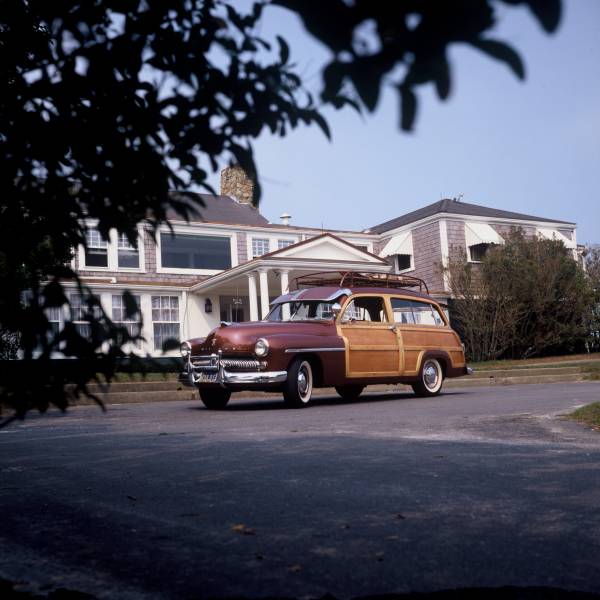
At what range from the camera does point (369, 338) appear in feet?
42.2

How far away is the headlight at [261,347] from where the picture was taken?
11141 millimetres

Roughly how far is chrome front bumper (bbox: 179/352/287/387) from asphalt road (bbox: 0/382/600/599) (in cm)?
330

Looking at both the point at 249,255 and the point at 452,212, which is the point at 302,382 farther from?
the point at 452,212

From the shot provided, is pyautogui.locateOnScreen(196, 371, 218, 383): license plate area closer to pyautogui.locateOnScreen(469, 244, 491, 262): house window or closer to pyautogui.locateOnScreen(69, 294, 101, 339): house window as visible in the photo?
pyautogui.locateOnScreen(69, 294, 101, 339): house window

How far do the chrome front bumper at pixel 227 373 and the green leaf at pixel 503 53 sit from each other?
9.53 meters

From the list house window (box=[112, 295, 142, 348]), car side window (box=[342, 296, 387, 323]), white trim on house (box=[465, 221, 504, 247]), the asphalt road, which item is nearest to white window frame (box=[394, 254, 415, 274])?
white trim on house (box=[465, 221, 504, 247])

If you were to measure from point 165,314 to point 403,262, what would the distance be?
469 inches

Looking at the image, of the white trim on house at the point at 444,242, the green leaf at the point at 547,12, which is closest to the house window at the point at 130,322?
the green leaf at the point at 547,12

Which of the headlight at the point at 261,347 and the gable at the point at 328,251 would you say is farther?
the gable at the point at 328,251

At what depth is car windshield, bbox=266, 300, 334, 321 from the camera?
12.5 meters

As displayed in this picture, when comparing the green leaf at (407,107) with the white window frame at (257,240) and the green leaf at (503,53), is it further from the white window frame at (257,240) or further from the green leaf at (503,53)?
the white window frame at (257,240)

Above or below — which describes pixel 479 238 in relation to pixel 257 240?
below

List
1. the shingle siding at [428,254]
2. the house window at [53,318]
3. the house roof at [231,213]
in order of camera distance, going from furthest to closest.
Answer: the shingle siding at [428,254], the house roof at [231,213], the house window at [53,318]

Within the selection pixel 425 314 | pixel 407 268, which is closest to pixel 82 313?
pixel 425 314
